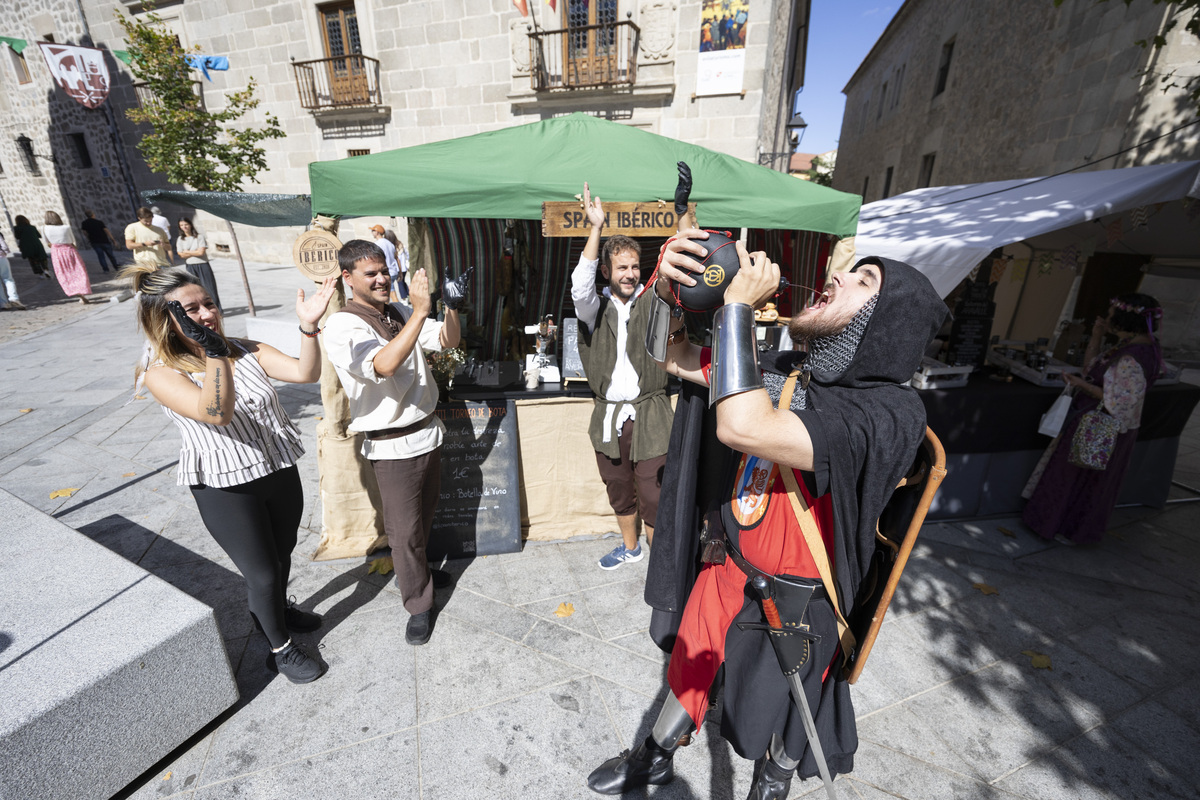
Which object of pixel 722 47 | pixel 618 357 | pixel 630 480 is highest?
pixel 722 47

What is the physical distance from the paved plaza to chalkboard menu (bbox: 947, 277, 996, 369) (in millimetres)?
1426

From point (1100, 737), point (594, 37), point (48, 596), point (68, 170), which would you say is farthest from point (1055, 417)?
point (68, 170)

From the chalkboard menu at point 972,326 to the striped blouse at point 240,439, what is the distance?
4.96 metres

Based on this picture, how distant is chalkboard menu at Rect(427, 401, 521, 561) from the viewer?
11.5 feet

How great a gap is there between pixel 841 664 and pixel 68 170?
29.2 m

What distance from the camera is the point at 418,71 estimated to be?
12789 millimetres

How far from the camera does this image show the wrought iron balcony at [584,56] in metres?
10.6

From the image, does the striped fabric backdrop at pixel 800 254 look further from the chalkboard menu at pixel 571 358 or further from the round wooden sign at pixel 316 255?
the round wooden sign at pixel 316 255

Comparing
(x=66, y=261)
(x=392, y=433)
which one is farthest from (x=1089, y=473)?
(x=66, y=261)

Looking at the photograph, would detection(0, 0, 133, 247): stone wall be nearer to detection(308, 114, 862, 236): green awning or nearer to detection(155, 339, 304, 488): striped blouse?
detection(308, 114, 862, 236): green awning

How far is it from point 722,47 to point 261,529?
1157cm

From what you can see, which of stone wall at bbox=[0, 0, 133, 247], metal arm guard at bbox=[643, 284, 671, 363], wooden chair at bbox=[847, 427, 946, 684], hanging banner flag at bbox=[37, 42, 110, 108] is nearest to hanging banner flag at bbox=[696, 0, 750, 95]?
metal arm guard at bbox=[643, 284, 671, 363]

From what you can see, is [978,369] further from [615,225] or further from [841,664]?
[841,664]

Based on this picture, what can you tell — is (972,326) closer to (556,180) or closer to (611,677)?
(556,180)
